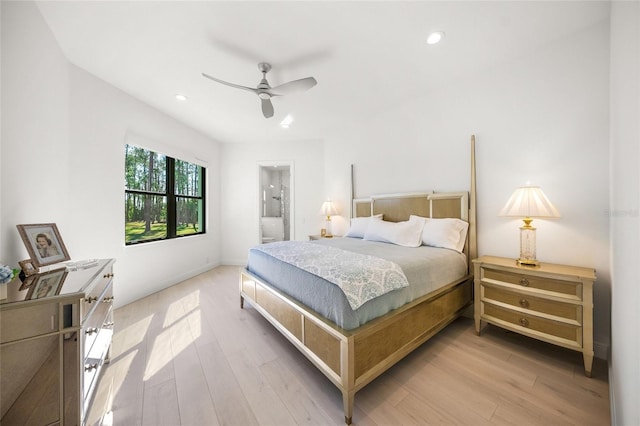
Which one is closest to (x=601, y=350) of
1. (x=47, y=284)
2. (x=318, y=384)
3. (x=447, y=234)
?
(x=447, y=234)

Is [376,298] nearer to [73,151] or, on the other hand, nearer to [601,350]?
[601,350]

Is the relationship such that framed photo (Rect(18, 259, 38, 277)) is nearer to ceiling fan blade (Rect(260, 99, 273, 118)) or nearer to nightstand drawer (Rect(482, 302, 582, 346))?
ceiling fan blade (Rect(260, 99, 273, 118))

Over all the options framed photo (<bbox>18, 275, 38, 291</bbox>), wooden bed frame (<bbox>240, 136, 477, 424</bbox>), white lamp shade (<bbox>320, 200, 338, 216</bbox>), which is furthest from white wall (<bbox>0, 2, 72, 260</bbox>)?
white lamp shade (<bbox>320, 200, 338, 216</bbox>)

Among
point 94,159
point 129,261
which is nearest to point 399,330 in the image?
point 129,261

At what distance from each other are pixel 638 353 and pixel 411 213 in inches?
97.4

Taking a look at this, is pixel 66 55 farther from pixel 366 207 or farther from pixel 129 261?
pixel 366 207

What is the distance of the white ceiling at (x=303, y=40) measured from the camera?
1707 mm

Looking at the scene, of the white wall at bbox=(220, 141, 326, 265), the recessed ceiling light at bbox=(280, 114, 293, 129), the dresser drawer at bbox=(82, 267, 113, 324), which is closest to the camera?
the dresser drawer at bbox=(82, 267, 113, 324)

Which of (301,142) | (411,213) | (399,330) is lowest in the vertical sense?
(399,330)

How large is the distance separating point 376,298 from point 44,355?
1.82 meters

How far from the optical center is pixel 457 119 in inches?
108

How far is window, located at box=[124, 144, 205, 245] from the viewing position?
3.25m

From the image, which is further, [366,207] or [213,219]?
[213,219]

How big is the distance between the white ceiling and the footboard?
228cm
